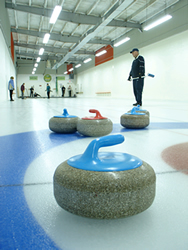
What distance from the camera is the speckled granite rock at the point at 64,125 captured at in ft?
6.68

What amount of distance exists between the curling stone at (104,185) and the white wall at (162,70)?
1331 cm

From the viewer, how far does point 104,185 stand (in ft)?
1.89

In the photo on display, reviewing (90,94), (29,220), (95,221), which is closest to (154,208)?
(95,221)

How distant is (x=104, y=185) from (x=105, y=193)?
21 mm

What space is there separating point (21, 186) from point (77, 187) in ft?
1.15

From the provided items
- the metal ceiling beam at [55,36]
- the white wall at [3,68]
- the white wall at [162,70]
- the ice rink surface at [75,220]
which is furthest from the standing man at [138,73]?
the metal ceiling beam at [55,36]

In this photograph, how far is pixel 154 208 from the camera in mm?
675

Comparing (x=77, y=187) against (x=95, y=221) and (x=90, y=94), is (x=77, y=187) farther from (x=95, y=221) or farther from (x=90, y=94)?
(x=90, y=94)

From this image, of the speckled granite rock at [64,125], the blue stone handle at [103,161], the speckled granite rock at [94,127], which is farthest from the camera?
the speckled granite rock at [64,125]

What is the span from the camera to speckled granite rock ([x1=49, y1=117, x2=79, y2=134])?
80.1 inches

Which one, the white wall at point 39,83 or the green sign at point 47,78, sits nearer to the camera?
the white wall at point 39,83

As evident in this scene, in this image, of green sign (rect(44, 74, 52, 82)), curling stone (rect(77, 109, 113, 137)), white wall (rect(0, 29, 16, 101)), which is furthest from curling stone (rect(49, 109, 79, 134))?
green sign (rect(44, 74, 52, 82))

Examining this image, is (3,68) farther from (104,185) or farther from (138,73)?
(104,185)

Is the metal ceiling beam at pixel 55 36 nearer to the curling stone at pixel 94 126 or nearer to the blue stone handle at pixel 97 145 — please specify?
the curling stone at pixel 94 126
